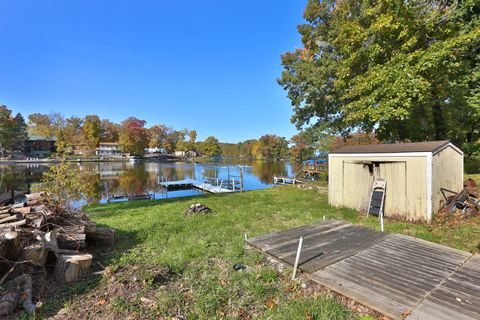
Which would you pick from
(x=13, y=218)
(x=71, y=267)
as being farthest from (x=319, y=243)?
(x=13, y=218)

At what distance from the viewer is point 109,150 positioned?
74.3 m

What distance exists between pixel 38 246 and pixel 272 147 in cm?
7159

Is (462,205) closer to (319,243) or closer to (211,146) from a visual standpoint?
(319,243)

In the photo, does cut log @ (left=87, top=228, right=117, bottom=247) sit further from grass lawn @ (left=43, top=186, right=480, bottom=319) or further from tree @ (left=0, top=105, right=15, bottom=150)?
tree @ (left=0, top=105, right=15, bottom=150)

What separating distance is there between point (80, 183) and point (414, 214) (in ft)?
30.1

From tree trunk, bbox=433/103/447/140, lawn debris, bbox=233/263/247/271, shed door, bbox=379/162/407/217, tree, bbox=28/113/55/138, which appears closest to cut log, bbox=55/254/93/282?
lawn debris, bbox=233/263/247/271

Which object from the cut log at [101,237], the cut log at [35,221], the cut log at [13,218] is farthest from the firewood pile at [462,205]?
the cut log at [13,218]

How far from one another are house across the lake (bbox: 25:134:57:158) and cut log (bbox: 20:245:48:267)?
253 ft

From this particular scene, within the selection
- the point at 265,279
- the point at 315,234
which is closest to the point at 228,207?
the point at 315,234

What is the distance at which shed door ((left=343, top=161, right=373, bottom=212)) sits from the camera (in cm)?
748

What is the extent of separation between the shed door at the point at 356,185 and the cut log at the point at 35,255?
7.80m

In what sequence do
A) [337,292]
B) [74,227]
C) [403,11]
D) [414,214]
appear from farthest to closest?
[403,11] → [414,214] → [74,227] → [337,292]

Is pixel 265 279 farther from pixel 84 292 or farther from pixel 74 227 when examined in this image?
pixel 74 227

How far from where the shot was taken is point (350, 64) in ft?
36.4
